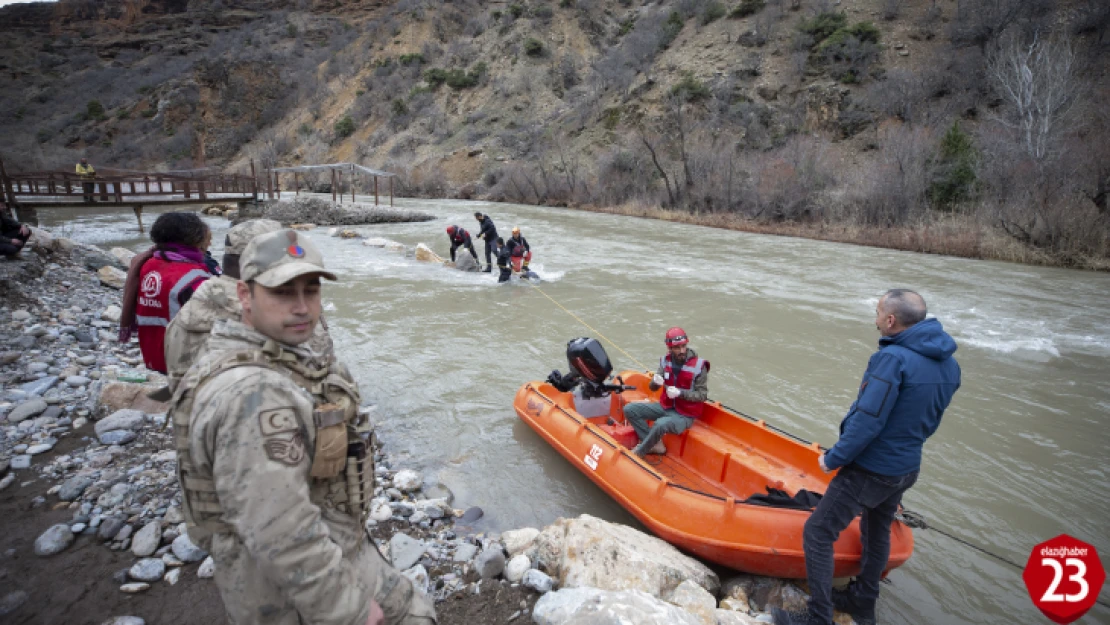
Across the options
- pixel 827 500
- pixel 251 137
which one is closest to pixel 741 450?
pixel 827 500

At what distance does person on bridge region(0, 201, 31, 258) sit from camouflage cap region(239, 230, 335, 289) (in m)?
8.71

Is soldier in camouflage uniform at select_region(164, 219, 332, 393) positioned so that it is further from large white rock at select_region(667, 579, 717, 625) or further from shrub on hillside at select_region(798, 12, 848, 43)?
shrub on hillside at select_region(798, 12, 848, 43)

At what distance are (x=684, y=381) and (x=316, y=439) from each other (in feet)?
12.9

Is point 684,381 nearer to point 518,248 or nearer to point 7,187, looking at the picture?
point 518,248

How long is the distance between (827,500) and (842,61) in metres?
37.1

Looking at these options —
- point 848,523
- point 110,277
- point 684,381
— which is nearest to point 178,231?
point 684,381

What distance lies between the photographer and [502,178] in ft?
117

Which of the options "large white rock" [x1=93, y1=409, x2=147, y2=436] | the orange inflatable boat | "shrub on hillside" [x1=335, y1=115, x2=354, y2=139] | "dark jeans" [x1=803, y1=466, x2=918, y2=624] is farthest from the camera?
"shrub on hillside" [x1=335, y1=115, x2=354, y2=139]

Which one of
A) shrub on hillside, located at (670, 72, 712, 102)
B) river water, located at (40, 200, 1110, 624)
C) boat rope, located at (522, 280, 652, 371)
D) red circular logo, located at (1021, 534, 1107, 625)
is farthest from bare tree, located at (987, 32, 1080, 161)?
red circular logo, located at (1021, 534, 1107, 625)

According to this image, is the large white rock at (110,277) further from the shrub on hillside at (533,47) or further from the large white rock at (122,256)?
the shrub on hillside at (533,47)

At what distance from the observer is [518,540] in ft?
11.8

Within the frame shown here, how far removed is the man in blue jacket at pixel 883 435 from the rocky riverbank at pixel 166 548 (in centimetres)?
52

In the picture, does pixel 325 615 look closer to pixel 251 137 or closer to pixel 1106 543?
pixel 1106 543

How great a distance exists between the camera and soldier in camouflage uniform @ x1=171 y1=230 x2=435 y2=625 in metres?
1.23
